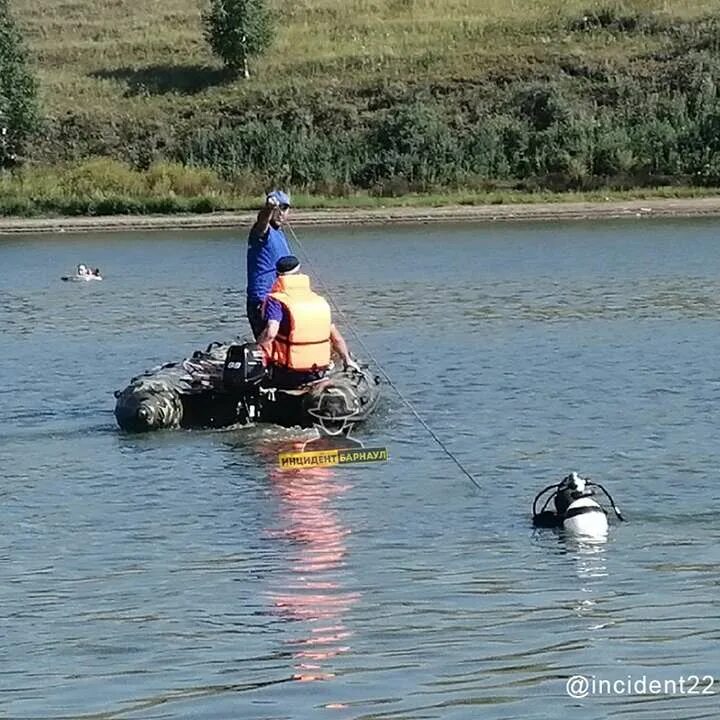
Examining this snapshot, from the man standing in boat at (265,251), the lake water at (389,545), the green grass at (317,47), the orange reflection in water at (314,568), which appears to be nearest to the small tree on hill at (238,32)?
the green grass at (317,47)

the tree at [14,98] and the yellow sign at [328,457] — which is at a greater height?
the tree at [14,98]

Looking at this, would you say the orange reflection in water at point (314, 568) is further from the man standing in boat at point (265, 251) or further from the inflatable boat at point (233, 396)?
the man standing in boat at point (265, 251)

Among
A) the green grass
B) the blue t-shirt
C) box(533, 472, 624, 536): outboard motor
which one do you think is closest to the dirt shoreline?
the green grass

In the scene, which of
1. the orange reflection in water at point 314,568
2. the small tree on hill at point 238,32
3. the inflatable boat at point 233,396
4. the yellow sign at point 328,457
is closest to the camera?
the orange reflection in water at point 314,568

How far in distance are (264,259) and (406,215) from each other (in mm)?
36657

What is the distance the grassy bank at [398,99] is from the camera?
200ft

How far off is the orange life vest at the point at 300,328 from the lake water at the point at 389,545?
0.75 meters

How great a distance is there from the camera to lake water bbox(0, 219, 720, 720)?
31.4 feet

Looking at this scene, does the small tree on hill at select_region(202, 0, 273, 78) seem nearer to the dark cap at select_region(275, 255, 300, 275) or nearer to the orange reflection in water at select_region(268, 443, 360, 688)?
the dark cap at select_region(275, 255, 300, 275)

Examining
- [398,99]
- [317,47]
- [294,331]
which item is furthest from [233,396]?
[317,47]

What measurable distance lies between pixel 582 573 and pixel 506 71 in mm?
61524

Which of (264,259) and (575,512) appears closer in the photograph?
(575,512)

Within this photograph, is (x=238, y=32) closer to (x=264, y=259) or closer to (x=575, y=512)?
(x=264, y=259)

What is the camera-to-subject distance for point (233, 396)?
1794cm
